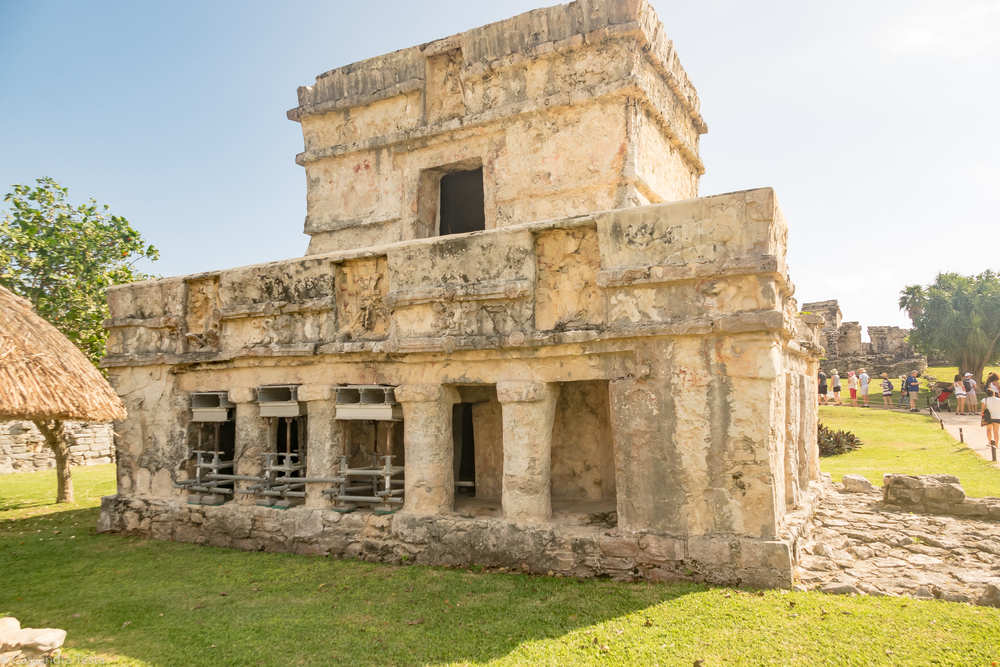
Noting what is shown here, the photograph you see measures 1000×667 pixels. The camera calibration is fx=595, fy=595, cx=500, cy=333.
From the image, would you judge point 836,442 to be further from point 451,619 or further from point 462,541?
point 451,619

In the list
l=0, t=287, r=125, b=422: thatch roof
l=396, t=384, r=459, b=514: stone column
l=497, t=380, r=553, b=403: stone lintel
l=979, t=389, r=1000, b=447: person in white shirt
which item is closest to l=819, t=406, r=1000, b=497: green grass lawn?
l=979, t=389, r=1000, b=447: person in white shirt

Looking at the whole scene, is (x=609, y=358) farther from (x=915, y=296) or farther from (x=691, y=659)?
(x=915, y=296)

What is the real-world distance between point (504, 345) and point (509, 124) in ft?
12.9

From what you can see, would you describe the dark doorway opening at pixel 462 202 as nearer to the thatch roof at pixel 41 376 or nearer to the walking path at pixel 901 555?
the thatch roof at pixel 41 376

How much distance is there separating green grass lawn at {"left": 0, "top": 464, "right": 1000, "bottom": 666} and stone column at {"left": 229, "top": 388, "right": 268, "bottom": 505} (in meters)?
1.13

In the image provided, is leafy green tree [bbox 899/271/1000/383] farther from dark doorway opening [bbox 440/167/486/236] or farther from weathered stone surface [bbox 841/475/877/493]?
dark doorway opening [bbox 440/167/486/236]

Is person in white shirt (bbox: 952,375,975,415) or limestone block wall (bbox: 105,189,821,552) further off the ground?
limestone block wall (bbox: 105,189,821,552)

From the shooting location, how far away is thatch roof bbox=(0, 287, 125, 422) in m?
4.44

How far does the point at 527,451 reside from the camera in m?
6.11

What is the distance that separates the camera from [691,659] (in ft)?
13.2

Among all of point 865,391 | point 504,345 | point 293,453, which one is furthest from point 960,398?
point 293,453

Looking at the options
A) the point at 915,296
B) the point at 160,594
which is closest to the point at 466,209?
the point at 160,594

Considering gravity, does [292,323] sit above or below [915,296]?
below

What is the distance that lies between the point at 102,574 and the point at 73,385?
2947mm
